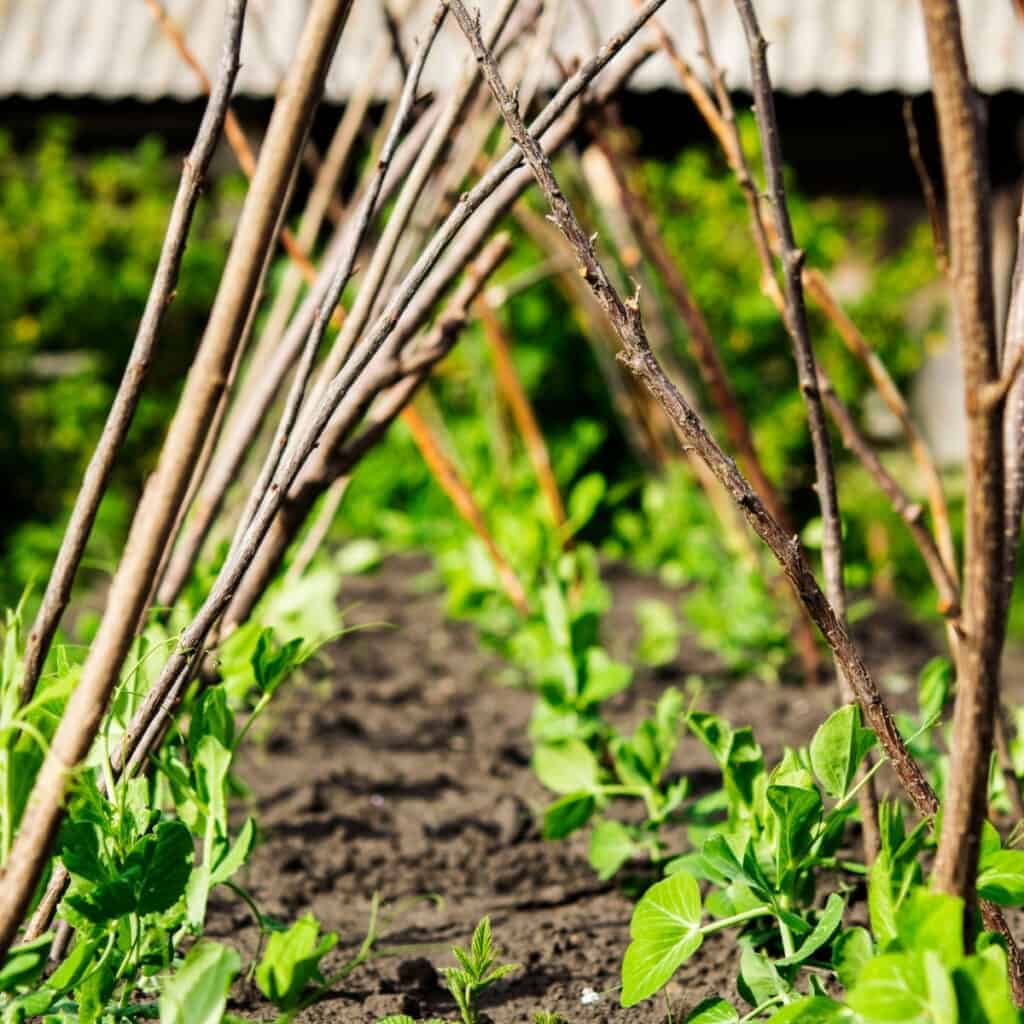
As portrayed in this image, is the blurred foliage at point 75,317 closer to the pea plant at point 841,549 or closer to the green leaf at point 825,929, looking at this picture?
the pea plant at point 841,549

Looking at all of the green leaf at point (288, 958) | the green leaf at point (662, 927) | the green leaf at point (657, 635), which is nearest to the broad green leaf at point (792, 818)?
the green leaf at point (662, 927)

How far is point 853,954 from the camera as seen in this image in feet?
3.59

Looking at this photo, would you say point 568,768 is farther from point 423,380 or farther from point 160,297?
point 160,297

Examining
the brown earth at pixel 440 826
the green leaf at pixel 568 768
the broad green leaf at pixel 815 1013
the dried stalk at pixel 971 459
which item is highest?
the dried stalk at pixel 971 459

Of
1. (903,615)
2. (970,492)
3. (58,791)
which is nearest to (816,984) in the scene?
(970,492)

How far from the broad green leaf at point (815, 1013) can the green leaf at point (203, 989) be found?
1.34 feet

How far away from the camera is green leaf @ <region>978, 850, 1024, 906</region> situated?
109 cm

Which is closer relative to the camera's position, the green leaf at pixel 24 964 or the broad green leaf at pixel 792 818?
the green leaf at pixel 24 964

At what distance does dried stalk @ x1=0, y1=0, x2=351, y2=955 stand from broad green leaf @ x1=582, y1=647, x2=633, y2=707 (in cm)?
92

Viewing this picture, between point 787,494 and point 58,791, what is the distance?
16.7 feet

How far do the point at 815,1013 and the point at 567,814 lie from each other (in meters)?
0.75

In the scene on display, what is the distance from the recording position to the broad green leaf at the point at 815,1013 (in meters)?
1.02

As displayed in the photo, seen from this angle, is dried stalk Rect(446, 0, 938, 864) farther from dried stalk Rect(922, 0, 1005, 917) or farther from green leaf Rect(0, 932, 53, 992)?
green leaf Rect(0, 932, 53, 992)

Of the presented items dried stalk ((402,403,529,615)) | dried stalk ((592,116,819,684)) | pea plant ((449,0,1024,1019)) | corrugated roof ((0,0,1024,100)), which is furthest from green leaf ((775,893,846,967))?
corrugated roof ((0,0,1024,100))
